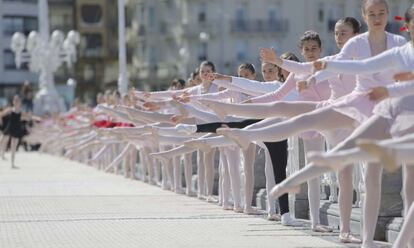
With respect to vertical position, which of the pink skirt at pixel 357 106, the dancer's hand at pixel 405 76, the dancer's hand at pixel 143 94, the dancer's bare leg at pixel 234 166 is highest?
the dancer's hand at pixel 405 76

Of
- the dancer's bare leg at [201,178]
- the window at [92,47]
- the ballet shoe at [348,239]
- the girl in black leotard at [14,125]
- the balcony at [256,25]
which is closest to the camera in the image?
the ballet shoe at [348,239]

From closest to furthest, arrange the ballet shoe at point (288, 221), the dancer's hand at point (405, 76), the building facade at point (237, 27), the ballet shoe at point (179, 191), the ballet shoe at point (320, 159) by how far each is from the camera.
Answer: the ballet shoe at point (320, 159) → the dancer's hand at point (405, 76) → the ballet shoe at point (288, 221) → the ballet shoe at point (179, 191) → the building facade at point (237, 27)

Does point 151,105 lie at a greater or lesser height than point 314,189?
→ greater

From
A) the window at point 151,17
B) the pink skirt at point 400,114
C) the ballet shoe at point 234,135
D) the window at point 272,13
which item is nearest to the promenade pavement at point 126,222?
the ballet shoe at point 234,135

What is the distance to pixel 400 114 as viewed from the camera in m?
10.6

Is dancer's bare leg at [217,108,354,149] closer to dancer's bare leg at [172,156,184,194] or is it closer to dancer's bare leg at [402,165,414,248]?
dancer's bare leg at [402,165,414,248]

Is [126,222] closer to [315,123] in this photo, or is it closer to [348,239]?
[348,239]

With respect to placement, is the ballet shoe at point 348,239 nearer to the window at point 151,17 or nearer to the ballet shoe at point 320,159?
the ballet shoe at point 320,159

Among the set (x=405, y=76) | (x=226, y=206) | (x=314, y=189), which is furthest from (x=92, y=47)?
(x=405, y=76)

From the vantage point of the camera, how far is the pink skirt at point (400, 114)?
10508mm

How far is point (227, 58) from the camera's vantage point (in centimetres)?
9475

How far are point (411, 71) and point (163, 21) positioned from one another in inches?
3539

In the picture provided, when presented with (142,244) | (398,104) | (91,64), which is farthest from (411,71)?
(91,64)

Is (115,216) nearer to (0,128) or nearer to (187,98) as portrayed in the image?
(187,98)
